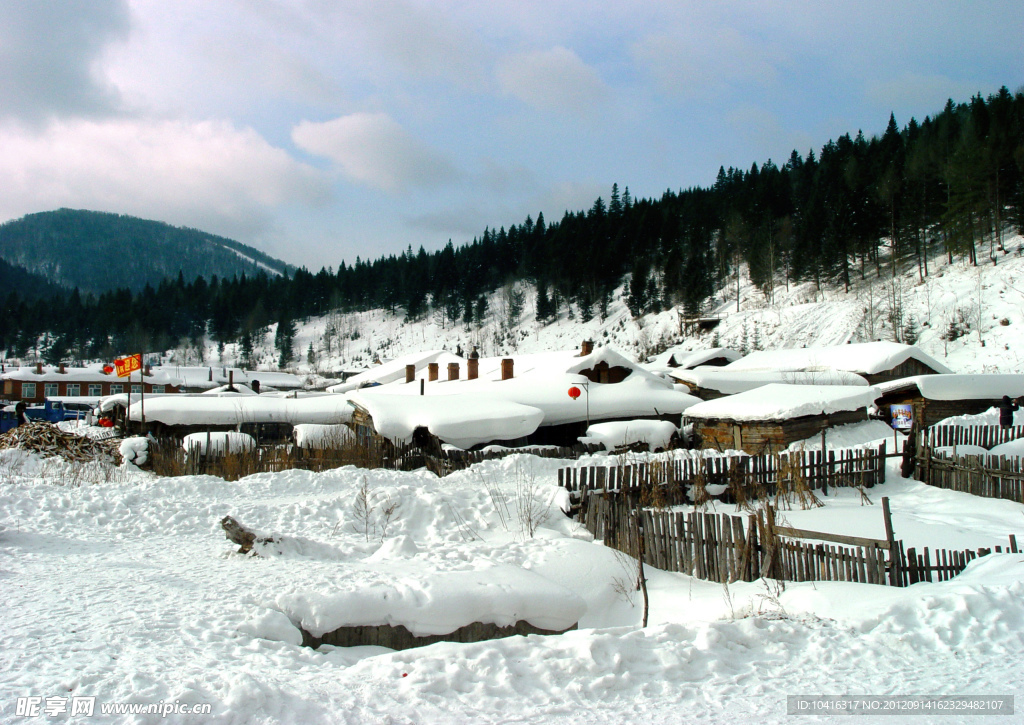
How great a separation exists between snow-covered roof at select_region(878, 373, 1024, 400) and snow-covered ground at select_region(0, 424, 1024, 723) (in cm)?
1722

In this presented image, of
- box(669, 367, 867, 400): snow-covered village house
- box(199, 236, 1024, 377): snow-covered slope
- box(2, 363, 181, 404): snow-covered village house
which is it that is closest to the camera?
box(669, 367, 867, 400): snow-covered village house

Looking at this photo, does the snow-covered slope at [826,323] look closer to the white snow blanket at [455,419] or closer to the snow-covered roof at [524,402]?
the snow-covered roof at [524,402]

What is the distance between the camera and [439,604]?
6.02 meters

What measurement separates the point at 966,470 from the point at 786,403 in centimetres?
838

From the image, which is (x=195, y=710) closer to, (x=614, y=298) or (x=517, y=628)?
(x=517, y=628)

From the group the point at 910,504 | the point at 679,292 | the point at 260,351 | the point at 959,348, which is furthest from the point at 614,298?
the point at 910,504

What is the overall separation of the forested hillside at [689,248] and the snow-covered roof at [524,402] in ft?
128

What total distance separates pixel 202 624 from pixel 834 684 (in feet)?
16.9

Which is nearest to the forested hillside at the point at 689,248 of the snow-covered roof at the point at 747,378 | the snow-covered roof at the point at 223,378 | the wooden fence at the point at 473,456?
the snow-covered roof at the point at 747,378

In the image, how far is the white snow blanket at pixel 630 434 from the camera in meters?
20.1

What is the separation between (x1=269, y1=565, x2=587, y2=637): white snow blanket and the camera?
5.70 meters

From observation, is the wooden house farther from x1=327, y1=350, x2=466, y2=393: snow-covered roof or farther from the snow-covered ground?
x1=327, y1=350, x2=466, y2=393: snow-covered roof

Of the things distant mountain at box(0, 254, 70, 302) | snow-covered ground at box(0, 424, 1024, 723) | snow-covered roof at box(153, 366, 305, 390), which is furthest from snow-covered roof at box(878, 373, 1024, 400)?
distant mountain at box(0, 254, 70, 302)

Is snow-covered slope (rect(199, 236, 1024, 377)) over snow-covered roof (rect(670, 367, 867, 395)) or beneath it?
over
